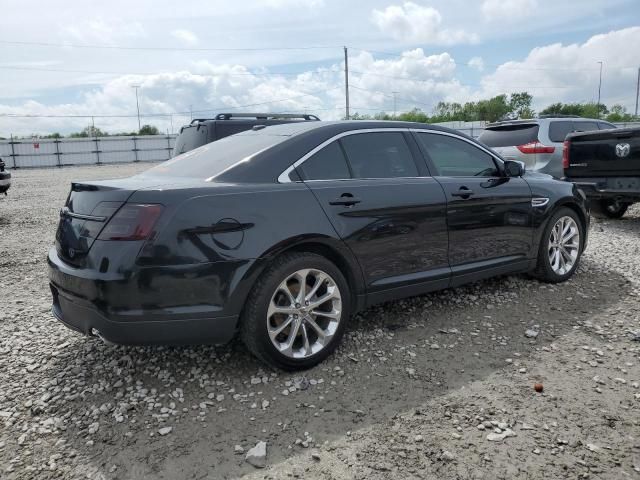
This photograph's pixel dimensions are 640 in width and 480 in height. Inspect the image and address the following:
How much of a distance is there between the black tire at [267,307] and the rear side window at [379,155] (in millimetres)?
793

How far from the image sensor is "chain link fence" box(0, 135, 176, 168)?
3697 cm

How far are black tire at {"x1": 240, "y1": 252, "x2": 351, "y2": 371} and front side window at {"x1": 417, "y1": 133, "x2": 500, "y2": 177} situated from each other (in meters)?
1.46

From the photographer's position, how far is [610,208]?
9094 mm

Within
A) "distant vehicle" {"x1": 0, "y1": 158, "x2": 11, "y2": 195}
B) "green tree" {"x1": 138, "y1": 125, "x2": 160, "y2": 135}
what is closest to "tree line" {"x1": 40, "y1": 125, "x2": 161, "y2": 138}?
"green tree" {"x1": 138, "y1": 125, "x2": 160, "y2": 135}

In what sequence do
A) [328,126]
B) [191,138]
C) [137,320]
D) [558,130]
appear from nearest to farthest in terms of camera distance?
[137,320] < [328,126] < [191,138] < [558,130]

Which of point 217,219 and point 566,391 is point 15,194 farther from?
point 566,391

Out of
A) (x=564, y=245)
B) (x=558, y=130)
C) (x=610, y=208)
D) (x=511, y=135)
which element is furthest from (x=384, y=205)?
(x=558, y=130)

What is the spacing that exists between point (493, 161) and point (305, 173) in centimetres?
207

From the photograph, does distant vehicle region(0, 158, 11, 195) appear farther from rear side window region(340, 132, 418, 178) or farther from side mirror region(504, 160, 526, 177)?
side mirror region(504, 160, 526, 177)

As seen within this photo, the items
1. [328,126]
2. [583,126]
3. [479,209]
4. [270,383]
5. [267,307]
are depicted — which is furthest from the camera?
[583,126]

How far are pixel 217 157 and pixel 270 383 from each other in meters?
1.55

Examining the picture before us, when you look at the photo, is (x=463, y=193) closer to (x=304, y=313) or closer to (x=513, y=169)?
(x=513, y=169)

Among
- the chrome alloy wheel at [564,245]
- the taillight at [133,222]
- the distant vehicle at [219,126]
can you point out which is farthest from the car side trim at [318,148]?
the distant vehicle at [219,126]

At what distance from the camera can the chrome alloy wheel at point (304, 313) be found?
3.30 m
